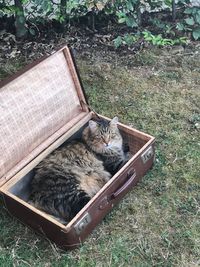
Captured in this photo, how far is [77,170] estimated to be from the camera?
278 centimetres

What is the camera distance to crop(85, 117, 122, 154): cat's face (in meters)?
2.91

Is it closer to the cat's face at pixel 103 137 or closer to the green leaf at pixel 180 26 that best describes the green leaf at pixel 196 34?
the green leaf at pixel 180 26

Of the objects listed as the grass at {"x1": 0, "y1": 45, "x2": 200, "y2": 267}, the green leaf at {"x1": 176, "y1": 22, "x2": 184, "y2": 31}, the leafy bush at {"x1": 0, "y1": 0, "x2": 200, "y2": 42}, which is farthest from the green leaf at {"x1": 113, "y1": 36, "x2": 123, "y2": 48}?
the green leaf at {"x1": 176, "y1": 22, "x2": 184, "y2": 31}

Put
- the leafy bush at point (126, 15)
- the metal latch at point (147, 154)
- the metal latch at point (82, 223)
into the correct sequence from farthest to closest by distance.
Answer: the leafy bush at point (126, 15) → the metal latch at point (147, 154) → the metal latch at point (82, 223)

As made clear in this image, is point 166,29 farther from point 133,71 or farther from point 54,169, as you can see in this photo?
point 54,169

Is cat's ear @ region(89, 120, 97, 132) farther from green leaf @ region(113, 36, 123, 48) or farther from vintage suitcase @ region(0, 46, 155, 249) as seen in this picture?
green leaf @ region(113, 36, 123, 48)

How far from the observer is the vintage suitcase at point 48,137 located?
8.13 ft

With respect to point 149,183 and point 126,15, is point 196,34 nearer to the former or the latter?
point 126,15

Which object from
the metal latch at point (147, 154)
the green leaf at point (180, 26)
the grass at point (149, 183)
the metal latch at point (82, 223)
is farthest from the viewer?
the green leaf at point (180, 26)

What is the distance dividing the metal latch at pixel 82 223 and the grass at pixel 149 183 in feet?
0.64

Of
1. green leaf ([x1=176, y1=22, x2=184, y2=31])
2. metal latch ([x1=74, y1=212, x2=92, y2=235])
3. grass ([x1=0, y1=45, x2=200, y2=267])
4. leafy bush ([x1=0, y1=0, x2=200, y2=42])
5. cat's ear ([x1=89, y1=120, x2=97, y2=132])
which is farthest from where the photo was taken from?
green leaf ([x1=176, y1=22, x2=184, y2=31])

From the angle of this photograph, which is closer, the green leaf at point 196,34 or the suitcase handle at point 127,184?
the suitcase handle at point 127,184

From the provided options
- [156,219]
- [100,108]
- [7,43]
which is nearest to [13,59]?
[7,43]

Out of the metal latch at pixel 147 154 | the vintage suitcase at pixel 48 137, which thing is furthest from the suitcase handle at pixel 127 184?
the metal latch at pixel 147 154
